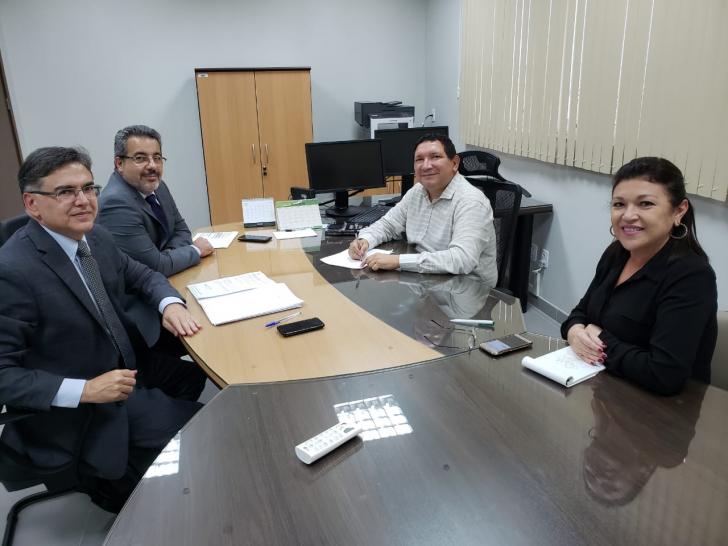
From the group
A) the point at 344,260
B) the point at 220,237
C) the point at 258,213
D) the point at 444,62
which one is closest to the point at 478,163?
the point at 344,260

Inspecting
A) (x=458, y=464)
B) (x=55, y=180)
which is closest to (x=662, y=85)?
(x=458, y=464)

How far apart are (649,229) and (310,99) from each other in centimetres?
375

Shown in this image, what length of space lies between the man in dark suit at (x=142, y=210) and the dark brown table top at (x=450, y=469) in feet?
3.77

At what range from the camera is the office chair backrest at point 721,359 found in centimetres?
136

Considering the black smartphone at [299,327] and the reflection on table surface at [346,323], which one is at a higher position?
the black smartphone at [299,327]

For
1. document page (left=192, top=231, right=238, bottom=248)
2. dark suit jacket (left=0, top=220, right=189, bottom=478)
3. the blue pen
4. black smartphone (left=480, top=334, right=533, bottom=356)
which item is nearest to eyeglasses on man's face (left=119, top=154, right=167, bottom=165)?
document page (left=192, top=231, right=238, bottom=248)

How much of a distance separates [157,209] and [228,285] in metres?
0.69

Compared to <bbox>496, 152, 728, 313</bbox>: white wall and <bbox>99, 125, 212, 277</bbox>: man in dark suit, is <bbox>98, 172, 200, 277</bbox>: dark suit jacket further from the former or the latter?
<bbox>496, 152, 728, 313</bbox>: white wall

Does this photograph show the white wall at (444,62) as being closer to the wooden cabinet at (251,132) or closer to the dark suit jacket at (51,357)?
the wooden cabinet at (251,132)

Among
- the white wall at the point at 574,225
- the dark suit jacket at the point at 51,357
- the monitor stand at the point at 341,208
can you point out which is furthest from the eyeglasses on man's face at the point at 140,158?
the white wall at the point at 574,225

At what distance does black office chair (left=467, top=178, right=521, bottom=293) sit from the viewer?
241cm

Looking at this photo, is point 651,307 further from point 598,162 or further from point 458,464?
point 598,162

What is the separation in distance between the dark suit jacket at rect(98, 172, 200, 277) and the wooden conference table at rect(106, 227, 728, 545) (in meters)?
1.10

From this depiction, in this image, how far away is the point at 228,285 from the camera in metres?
2.02
